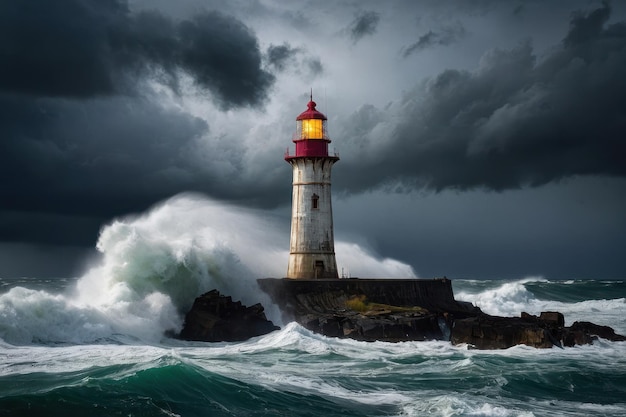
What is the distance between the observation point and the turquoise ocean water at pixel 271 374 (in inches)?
400

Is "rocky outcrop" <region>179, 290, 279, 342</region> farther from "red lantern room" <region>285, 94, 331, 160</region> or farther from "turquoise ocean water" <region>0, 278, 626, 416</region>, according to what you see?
"red lantern room" <region>285, 94, 331, 160</region>

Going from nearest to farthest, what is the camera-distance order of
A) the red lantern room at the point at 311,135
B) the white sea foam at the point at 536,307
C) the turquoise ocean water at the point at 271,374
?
the turquoise ocean water at the point at 271,374 → the red lantern room at the point at 311,135 → the white sea foam at the point at 536,307

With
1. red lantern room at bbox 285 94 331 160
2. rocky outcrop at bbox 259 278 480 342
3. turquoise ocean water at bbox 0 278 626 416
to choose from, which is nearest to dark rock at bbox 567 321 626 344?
turquoise ocean water at bbox 0 278 626 416

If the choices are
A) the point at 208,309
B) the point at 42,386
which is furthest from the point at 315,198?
the point at 42,386

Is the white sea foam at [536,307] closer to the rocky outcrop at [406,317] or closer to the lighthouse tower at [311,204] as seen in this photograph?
the rocky outcrop at [406,317]

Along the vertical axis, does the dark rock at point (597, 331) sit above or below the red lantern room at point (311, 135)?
below

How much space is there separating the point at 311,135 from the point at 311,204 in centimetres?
199

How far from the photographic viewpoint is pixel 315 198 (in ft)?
72.7

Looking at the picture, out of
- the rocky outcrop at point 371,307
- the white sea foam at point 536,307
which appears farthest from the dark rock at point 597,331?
the white sea foam at point 536,307

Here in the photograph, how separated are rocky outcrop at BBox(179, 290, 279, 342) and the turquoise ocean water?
1.75ft

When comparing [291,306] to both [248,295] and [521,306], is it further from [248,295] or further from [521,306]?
[521,306]

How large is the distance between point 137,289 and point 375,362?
686 centimetres

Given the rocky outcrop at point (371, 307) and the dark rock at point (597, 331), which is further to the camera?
the dark rock at point (597, 331)

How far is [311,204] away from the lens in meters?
22.1
